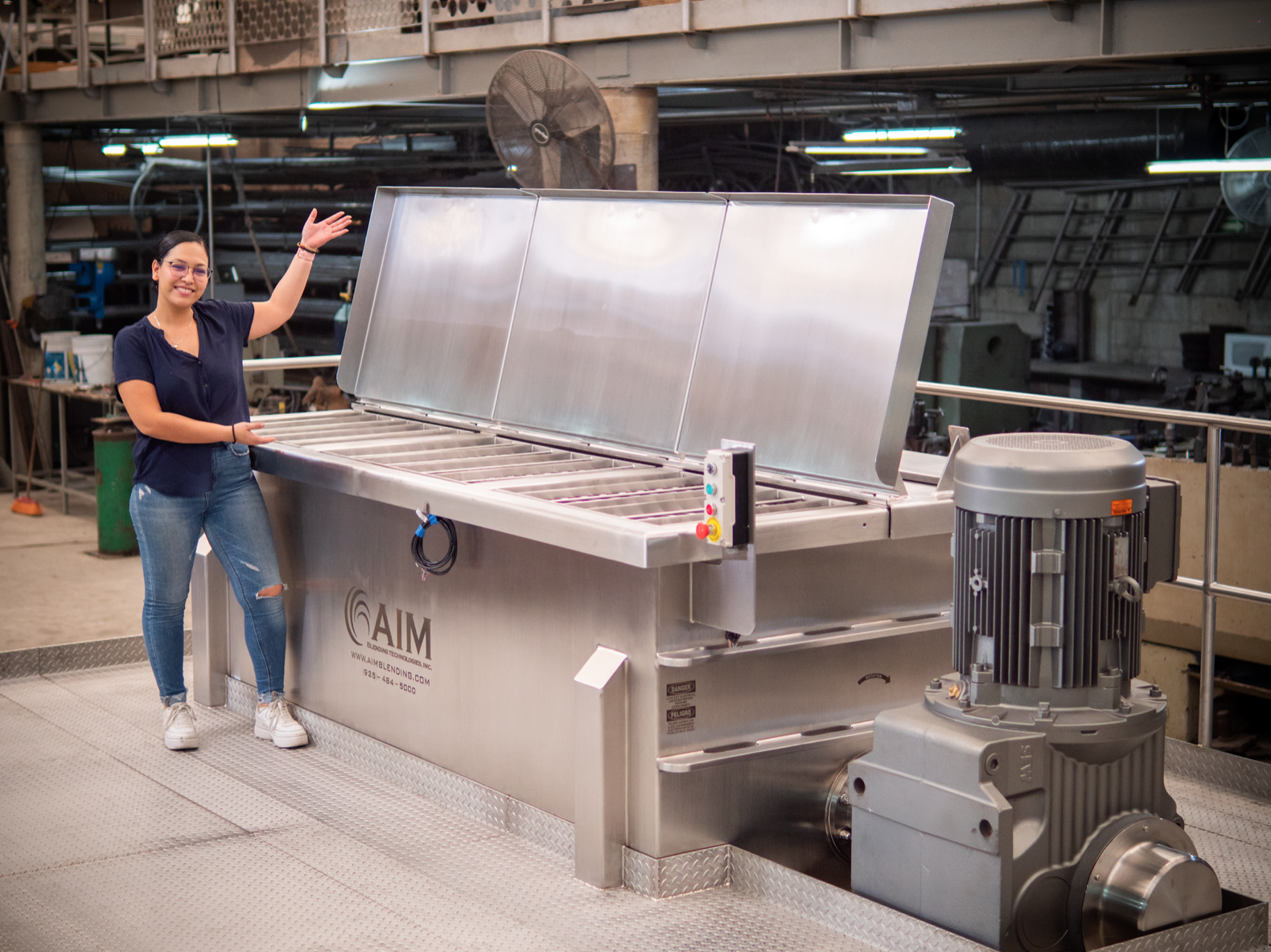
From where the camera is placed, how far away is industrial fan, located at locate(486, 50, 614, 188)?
674 cm

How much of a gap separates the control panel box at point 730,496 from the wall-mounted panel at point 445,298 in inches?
60.8

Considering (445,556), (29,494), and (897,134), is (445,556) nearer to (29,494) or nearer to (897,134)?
(29,494)

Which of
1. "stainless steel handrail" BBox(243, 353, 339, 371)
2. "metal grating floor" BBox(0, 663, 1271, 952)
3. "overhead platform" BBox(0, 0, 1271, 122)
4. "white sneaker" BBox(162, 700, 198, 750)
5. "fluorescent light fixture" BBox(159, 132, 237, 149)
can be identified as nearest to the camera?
"metal grating floor" BBox(0, 663, 1271, 952)

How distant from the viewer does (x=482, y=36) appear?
29.3 ft

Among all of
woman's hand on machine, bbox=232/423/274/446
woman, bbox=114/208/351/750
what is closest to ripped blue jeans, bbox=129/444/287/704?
woman, bbox=114/208/351/750

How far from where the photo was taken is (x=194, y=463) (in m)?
3.84

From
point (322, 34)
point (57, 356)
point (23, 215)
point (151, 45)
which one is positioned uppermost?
point (151, 45)

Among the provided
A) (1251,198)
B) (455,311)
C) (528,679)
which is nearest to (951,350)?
(1251,198)

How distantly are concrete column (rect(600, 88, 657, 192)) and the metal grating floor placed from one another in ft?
17.7

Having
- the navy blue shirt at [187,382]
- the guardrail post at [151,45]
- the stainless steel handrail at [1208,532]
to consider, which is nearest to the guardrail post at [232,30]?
the guardrail post at [151,45]

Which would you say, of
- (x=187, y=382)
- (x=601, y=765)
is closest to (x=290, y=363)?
(x=187, y=382)

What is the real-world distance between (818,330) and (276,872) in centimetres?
173

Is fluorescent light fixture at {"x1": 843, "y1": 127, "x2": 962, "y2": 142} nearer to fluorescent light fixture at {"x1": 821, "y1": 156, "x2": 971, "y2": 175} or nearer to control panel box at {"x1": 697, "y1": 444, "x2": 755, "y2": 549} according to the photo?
fluorescent light fixture at {"x1": 821, "y1": 156, "x2": 971, "y2": 175}

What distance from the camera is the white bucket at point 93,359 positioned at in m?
10.0
